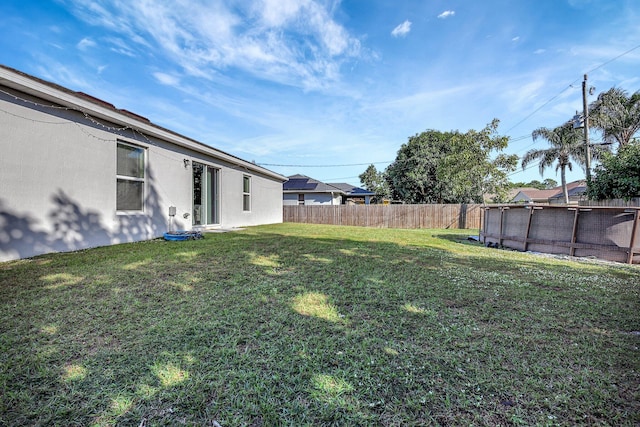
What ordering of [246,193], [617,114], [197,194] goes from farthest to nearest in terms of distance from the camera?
1. [617,114]
2. [246,193]
3. [197,194]

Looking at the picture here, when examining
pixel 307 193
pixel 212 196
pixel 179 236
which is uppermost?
pixel 307 193

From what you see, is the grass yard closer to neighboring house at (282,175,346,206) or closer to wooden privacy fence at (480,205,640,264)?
wooden privacy fence at (480,205,640,264)

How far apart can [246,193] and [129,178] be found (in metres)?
5.67

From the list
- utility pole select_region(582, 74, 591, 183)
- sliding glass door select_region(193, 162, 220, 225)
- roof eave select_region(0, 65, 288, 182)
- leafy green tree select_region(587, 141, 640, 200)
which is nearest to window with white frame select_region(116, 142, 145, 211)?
roof eave select_region(0, 65, 288, 182)

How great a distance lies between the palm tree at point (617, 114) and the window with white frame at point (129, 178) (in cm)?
2160

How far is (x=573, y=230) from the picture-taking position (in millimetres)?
6434

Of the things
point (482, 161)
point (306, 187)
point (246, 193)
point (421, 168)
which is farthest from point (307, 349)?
point (421, 168)

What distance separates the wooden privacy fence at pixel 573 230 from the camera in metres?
5.77

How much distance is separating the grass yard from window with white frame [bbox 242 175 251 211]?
7679mm

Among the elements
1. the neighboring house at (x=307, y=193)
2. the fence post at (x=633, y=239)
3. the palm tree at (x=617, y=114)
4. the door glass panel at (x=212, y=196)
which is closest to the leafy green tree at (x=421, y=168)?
the neighboring house at (x=307, y=193)

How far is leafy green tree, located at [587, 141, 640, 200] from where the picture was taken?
9367mm

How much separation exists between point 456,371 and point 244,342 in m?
1.47

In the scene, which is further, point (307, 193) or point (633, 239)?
point (307, 193)

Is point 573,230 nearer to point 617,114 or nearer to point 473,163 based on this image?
point 473,163
